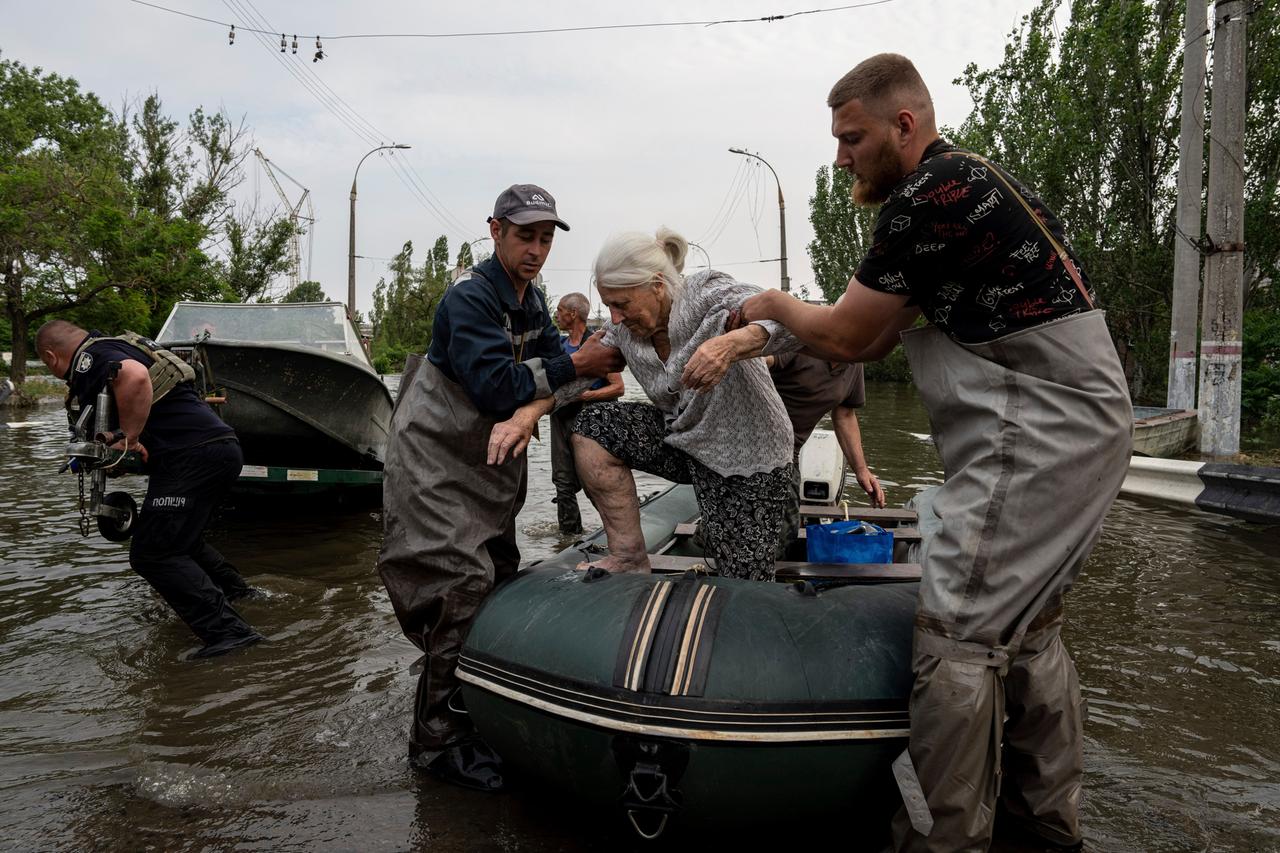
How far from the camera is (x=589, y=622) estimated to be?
250 cm

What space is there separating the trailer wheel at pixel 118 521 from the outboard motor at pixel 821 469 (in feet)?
13.4

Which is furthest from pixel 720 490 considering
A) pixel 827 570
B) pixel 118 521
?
pixel 118 521

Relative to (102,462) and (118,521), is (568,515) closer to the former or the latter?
(118,521)

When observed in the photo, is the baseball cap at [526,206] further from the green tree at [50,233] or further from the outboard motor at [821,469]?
the green tree at [50,233]

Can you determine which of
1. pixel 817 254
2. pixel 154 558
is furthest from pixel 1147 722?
pixel 817 254

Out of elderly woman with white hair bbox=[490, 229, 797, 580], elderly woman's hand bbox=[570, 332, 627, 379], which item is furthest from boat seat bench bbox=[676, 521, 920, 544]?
elderly woman's hand bbox=[570, 332, 627, 379]

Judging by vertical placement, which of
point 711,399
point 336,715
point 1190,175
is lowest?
point 336,715

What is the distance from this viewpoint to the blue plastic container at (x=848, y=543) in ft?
12.5

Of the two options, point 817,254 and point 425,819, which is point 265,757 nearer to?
point 425,819

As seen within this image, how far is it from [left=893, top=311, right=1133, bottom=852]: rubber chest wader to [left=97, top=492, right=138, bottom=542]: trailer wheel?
14.7 ft

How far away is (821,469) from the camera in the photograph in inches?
240

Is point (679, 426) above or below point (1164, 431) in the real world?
above

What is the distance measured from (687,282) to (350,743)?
Result: 2289mm

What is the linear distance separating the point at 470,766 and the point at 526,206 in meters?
2.04
